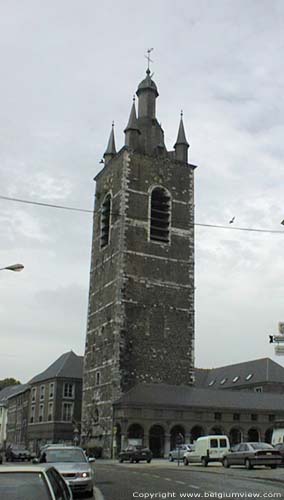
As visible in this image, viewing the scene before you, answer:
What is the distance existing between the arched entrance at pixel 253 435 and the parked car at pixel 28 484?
4700 cm

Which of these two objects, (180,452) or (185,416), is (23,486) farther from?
(185,416)

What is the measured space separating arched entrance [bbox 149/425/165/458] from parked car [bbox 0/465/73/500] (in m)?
41.7

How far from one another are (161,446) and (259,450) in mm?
22112

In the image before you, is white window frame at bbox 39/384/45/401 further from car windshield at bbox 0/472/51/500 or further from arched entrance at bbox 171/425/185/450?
car windshield at bbox 0/472/51/500

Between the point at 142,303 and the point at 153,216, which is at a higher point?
the point at 153,216

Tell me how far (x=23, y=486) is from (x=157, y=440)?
4307 centimetres

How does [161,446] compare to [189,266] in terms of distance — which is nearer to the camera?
[161,446]

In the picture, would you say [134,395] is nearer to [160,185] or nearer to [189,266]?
[189,266]

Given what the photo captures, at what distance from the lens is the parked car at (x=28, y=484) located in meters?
6.48

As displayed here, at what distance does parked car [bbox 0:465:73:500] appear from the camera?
6.48 metres

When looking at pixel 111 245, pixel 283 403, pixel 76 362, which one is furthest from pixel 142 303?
pixel 76 362

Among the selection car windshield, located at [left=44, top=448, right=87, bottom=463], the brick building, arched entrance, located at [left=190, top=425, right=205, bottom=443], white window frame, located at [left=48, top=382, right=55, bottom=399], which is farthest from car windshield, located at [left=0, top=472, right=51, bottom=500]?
white window frame, located at [left=48, top=382, right=55, bottom=399]

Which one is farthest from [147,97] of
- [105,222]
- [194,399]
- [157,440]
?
[157,440]

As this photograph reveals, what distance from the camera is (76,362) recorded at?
6925 cm
